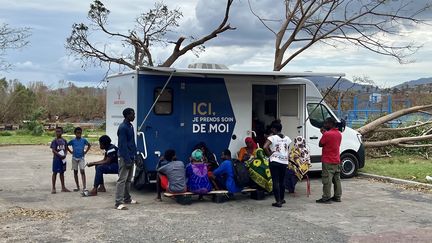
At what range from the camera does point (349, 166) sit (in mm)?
13375

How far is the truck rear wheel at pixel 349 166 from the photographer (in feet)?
43.6

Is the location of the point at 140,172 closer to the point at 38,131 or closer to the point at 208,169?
the point at 208,169

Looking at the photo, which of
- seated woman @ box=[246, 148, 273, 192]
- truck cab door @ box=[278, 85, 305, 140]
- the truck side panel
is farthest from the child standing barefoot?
truck cab door @ box=[278, 85, 305, 140]

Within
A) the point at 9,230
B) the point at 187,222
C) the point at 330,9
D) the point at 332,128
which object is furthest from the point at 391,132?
the point at 9,230

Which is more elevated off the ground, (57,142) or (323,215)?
(57,142)

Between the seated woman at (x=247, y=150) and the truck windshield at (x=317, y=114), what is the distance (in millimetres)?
2298

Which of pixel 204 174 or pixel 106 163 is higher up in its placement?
pixel 106 163

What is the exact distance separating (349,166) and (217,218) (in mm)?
5986

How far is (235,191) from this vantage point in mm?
9922

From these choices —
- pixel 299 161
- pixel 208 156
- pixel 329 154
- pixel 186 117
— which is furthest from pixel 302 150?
pixel 186 117

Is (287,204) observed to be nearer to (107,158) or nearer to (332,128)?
(332,128)

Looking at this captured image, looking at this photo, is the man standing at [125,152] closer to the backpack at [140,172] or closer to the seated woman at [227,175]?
the backpack at [140,172]

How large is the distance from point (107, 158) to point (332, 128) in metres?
4.60

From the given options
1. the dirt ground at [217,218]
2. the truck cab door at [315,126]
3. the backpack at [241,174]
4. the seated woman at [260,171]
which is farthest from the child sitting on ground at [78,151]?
the truck cab door at [315,126]
